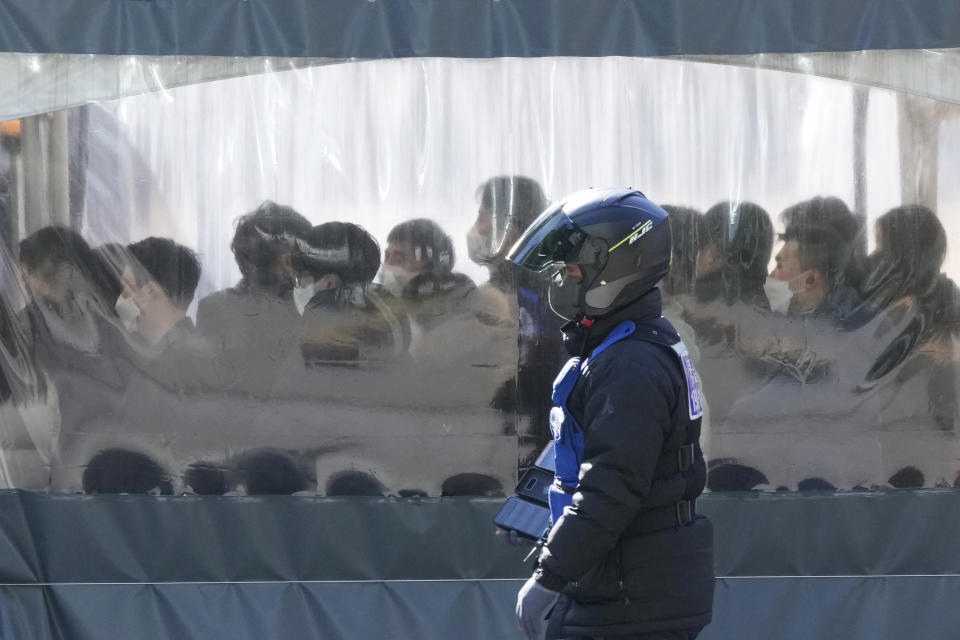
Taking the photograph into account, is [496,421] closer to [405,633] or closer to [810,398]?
[405,633]

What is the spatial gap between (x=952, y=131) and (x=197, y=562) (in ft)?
12.0

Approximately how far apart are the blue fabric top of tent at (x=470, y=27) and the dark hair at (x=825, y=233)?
665 millimetres

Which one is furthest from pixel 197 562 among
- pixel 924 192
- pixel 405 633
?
pixel 924 192

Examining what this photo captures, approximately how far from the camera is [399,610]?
4.93 m

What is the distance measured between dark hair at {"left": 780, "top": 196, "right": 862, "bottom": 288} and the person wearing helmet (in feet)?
5.76

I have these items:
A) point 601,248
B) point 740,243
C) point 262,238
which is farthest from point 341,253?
point 601,248

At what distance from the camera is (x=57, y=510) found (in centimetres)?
495

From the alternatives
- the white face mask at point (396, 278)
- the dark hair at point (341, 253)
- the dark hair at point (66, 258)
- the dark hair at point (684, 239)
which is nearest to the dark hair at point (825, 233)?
the dark hair at point (684, 239)

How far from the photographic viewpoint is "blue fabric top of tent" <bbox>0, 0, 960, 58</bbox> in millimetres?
4863

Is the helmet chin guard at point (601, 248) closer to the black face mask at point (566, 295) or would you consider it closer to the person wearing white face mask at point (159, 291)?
the black face mask at point (566, 295)

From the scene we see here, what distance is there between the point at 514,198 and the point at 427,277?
0.49 m

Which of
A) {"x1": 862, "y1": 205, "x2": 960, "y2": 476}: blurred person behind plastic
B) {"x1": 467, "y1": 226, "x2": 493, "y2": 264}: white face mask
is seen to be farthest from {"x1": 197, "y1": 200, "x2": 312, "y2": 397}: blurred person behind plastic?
{"x1": 862, "y1": 205, "x2": 960, "y2": 476}: blurred person behind plastic

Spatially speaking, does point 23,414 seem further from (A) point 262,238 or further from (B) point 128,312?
(A) point 262,238

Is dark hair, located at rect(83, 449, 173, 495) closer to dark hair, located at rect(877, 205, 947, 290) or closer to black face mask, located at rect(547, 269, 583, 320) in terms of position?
black face mask, located at rect(547, 269, 583, 320)
